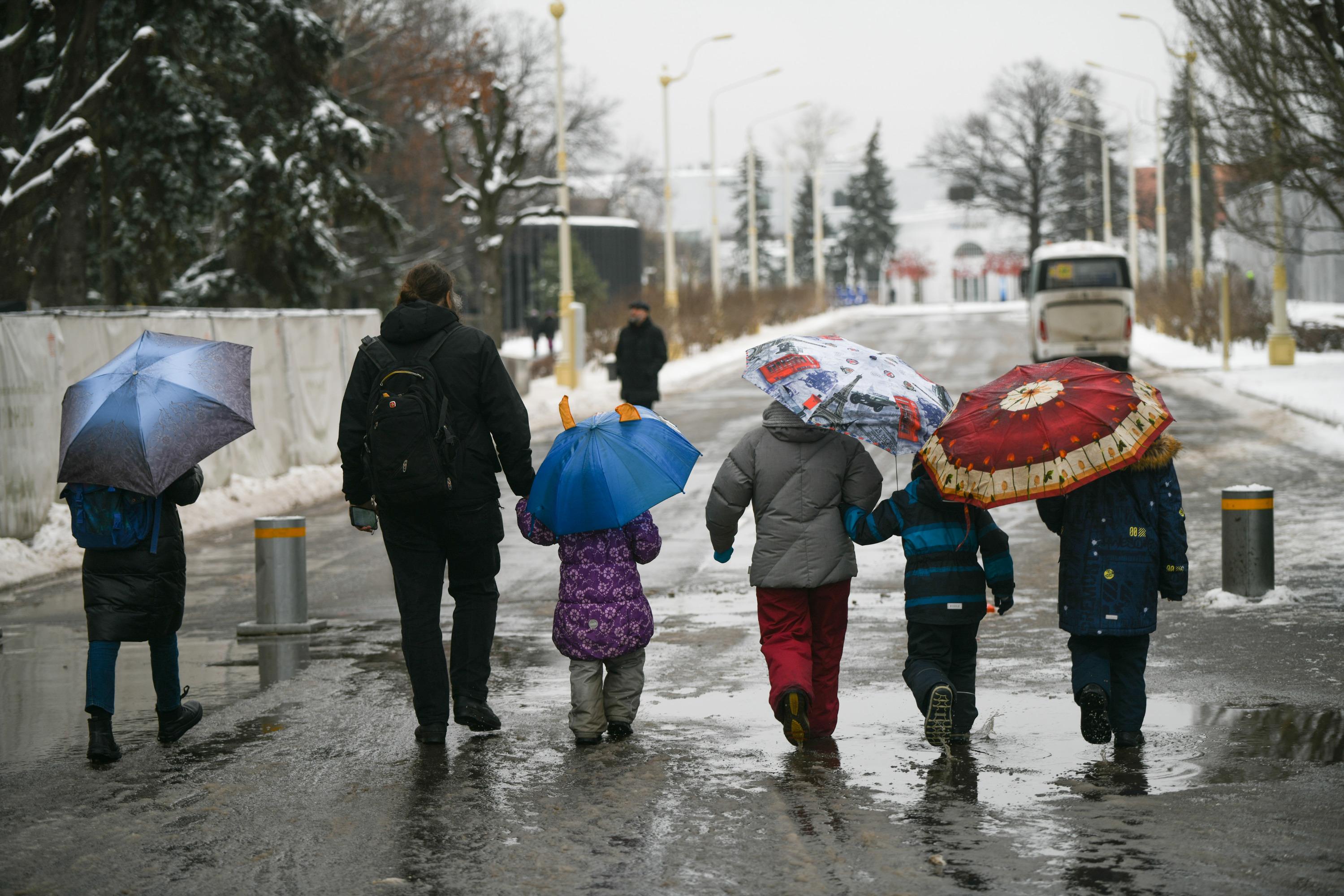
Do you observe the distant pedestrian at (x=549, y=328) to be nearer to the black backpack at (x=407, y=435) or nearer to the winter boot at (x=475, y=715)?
the winter boot at (x=475, y=715)

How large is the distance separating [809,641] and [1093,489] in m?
Result: 1.25

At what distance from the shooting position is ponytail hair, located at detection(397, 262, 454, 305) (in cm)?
652

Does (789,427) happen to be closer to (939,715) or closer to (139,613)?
(939,715)

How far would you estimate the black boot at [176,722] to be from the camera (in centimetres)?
671

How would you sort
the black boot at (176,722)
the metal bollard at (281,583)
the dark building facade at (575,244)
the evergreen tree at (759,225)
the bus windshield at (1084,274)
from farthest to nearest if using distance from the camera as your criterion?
the evergreen tree at (759,225)
the dark building facade at (575,244)
the bus windshield at (1084,274)
the metal bollard at (281,583)
the black boot at (176,722)

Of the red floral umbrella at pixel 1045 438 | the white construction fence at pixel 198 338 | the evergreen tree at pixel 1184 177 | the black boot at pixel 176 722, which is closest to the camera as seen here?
the red floral umbrella at pixel 1045 438

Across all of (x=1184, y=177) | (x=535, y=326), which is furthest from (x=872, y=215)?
(x=535, y=326)

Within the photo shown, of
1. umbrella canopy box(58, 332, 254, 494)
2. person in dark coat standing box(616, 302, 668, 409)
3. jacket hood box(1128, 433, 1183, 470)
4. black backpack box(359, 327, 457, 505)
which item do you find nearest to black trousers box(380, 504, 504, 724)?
black backpack box(359, 327, 457, 505)

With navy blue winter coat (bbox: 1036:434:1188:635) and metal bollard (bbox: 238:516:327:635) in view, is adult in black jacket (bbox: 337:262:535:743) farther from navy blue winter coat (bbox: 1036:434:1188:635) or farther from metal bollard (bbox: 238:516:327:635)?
metal bollard (bbox: 238:516:327:635)

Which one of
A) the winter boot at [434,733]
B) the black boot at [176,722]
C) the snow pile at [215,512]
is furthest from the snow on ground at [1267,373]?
the black boot at [176,722]

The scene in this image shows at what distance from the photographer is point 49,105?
→ 58.0ft

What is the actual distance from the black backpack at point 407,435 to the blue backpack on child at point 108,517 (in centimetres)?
101

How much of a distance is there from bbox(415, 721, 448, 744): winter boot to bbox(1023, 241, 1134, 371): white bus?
28.4m

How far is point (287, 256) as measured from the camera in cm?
2909
